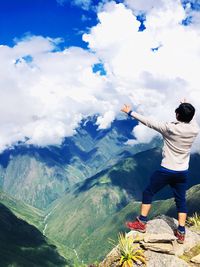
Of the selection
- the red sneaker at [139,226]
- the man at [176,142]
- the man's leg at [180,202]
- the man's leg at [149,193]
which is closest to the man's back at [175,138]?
the man at [176,142]

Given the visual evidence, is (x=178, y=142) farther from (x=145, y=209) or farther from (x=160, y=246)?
(x=160, y=246)

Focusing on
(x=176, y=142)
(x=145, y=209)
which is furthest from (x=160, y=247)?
(x=176, y=142)

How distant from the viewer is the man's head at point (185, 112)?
21.3 meters

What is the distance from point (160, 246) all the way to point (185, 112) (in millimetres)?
7767

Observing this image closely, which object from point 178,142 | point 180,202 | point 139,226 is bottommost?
point 139,226

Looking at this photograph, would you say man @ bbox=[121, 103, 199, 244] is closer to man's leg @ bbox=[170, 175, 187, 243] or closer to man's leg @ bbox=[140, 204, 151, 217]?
man's leg @ bbox=[170, 175, 187, 243]

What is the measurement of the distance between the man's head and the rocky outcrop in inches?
276

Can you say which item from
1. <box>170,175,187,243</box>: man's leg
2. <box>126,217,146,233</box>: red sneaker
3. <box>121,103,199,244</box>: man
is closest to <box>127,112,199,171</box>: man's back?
<box>121,103,199,244</box>: man

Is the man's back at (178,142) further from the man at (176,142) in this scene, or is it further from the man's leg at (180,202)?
the man's leg at (180,202)

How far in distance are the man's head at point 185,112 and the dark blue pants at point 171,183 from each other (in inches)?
120

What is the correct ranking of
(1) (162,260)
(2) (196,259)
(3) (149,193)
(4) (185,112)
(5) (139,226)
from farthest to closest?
(5) (139,226) < (3) (149,193) < (4) (185,112) < (2) (196,259) < (1) (162,260)

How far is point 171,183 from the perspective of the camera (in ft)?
76.1

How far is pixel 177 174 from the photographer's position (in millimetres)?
22094

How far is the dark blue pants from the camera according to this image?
2223 centimetres
